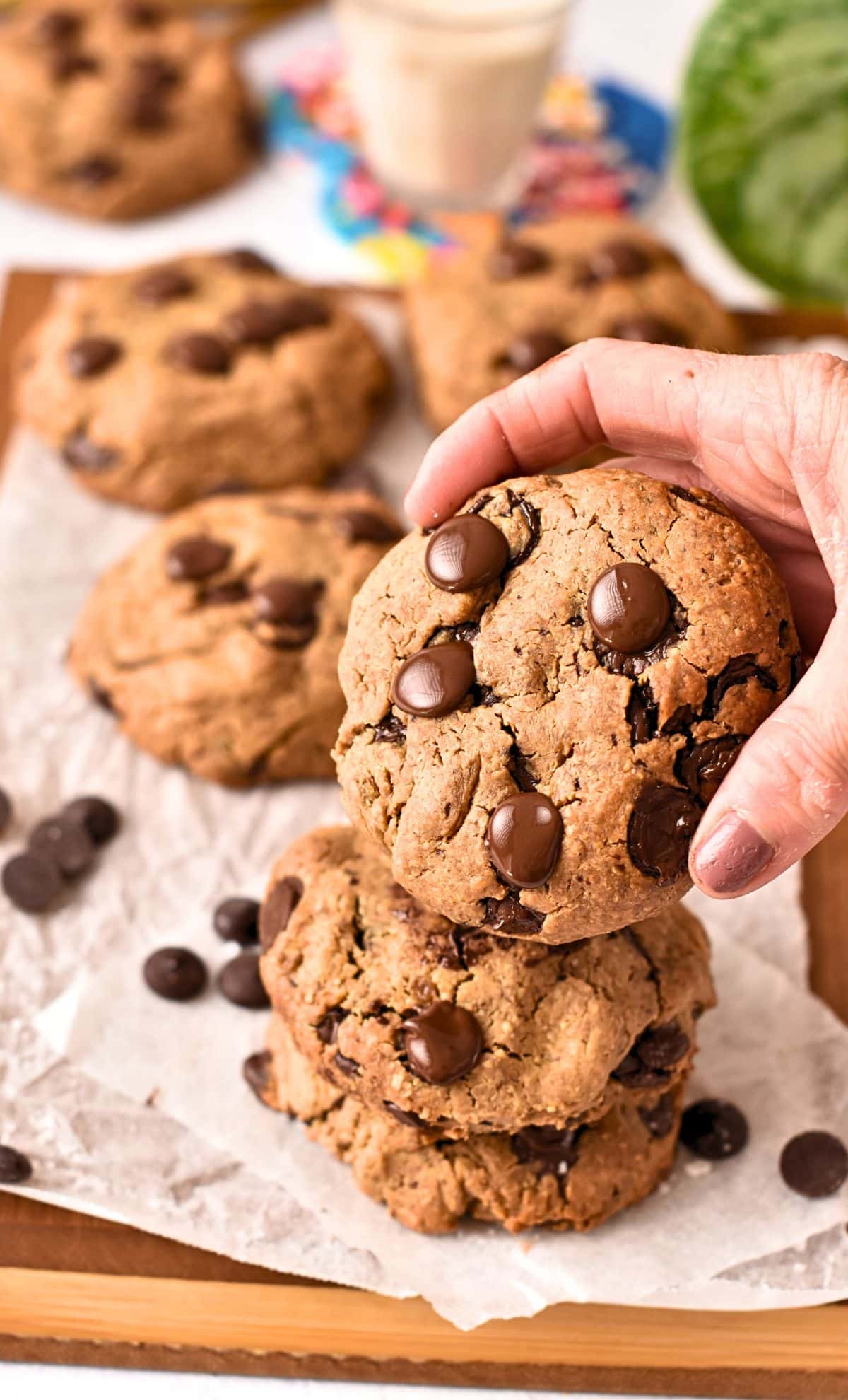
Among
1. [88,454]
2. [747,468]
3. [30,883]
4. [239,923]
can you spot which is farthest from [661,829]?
[88,454]

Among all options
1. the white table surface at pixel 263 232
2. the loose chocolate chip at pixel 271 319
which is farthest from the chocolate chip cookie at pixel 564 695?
the white table surface at pixel 263 232

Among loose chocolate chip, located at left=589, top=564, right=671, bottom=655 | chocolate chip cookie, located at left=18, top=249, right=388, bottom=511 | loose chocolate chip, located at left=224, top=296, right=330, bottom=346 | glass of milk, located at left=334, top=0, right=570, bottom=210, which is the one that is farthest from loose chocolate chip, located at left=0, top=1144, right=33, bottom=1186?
glass of milk, located at left=334, top=0, right=570, bottom=210

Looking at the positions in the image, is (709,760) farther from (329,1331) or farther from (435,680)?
(329,1331)

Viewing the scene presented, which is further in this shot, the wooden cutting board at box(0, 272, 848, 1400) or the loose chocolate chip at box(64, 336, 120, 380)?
the loose chocolate chip at box(64, 336, 120, 380)

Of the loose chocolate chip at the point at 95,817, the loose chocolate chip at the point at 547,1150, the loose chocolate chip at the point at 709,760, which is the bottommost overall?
the loose chocolate chip at the point at 95,817

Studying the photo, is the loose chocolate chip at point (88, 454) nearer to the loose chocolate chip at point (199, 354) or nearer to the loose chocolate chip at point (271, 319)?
the loose chocolate chip at point (199, 354)

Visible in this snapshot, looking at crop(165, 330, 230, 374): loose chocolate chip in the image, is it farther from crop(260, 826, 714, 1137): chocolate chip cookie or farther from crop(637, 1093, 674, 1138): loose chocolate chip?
crop(637, 1093, 674, 1138): loose chocolate chip
